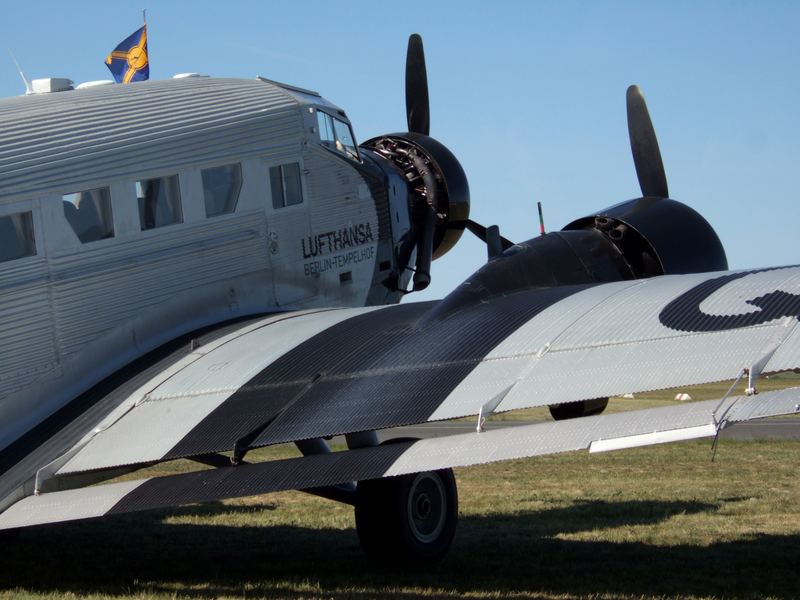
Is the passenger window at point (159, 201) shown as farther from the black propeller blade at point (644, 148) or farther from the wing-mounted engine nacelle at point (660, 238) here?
the black propeller blade at point (644, 148)

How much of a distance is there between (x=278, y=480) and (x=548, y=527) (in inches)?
219

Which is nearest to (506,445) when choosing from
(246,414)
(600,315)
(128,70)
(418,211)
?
(600,315)

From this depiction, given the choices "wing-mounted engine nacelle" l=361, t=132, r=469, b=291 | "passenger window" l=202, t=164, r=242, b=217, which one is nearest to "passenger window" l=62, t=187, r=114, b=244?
"passenger window" l=202, t=164, r=242, b=217

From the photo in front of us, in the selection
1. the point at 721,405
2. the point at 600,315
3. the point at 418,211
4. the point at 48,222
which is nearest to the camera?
the point at 721,405

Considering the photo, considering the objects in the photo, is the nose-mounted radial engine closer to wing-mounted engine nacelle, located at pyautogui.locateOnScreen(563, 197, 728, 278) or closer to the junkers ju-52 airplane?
the junkers ju-52 airplane

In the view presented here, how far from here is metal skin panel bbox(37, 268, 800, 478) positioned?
20.7ft

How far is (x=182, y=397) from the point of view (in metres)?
8.09

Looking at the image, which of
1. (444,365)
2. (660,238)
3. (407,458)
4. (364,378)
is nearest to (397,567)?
(364,378)

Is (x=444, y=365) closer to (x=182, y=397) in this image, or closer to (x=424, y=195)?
(x=182, y=397)

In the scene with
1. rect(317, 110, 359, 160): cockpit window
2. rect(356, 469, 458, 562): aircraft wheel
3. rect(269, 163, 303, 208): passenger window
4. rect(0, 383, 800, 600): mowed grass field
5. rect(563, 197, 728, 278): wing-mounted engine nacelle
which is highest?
rect(317, 110, 359, 160): cockpit window

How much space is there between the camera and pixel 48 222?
8.70 meters

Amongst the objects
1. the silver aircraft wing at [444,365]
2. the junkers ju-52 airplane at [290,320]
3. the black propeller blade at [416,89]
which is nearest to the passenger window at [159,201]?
the junkers ju-52 airplane at [290,320]

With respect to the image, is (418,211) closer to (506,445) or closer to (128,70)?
(506,445)

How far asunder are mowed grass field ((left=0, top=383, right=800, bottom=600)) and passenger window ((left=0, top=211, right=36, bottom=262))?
2.51 m
